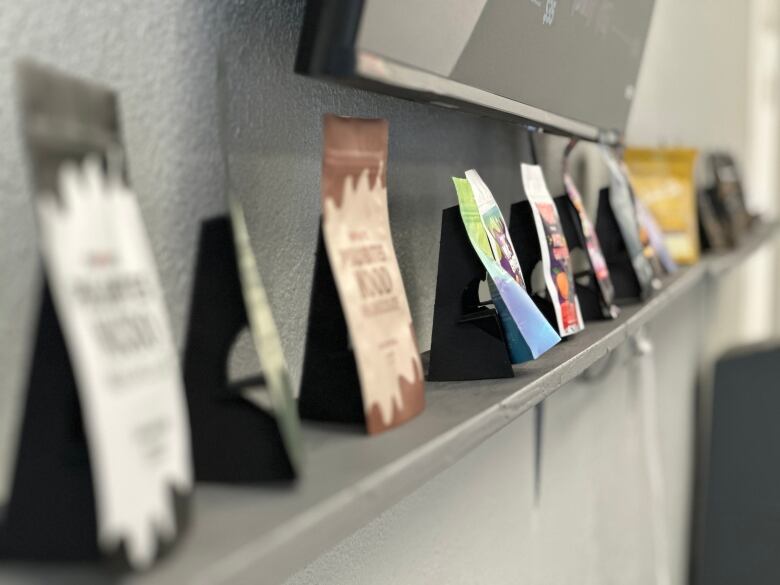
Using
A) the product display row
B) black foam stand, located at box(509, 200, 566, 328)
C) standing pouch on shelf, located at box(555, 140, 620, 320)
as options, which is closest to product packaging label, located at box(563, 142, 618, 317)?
standing pouch on shelf, located at box(555, 140, 620, 320)

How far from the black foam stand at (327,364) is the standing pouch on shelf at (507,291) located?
0.17 metres

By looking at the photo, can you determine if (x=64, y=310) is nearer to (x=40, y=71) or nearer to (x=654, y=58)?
(x=40, y=71)

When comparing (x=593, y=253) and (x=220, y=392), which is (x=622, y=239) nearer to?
(x=593, y=253)

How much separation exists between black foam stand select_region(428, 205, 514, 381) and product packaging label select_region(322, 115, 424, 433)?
12 cm

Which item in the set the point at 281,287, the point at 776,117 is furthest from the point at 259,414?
the point at 776,117

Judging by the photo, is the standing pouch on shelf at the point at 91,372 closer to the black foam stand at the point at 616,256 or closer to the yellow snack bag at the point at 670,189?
the black foam stand at the point at 616,256

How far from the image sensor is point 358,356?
505 millimetres

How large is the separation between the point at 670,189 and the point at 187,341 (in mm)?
1470

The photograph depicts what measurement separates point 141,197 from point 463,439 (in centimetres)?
26

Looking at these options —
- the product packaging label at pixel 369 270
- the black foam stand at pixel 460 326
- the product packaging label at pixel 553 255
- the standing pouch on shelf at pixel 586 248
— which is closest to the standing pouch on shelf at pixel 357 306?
the product packaging label at pixel 369 270

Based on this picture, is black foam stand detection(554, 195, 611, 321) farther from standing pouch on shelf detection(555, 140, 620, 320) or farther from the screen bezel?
the screen bezel

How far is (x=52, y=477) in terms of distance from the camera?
35 centimetres

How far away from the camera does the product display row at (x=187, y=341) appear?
1.05ft

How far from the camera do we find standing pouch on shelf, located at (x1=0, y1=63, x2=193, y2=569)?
1.02 feet
